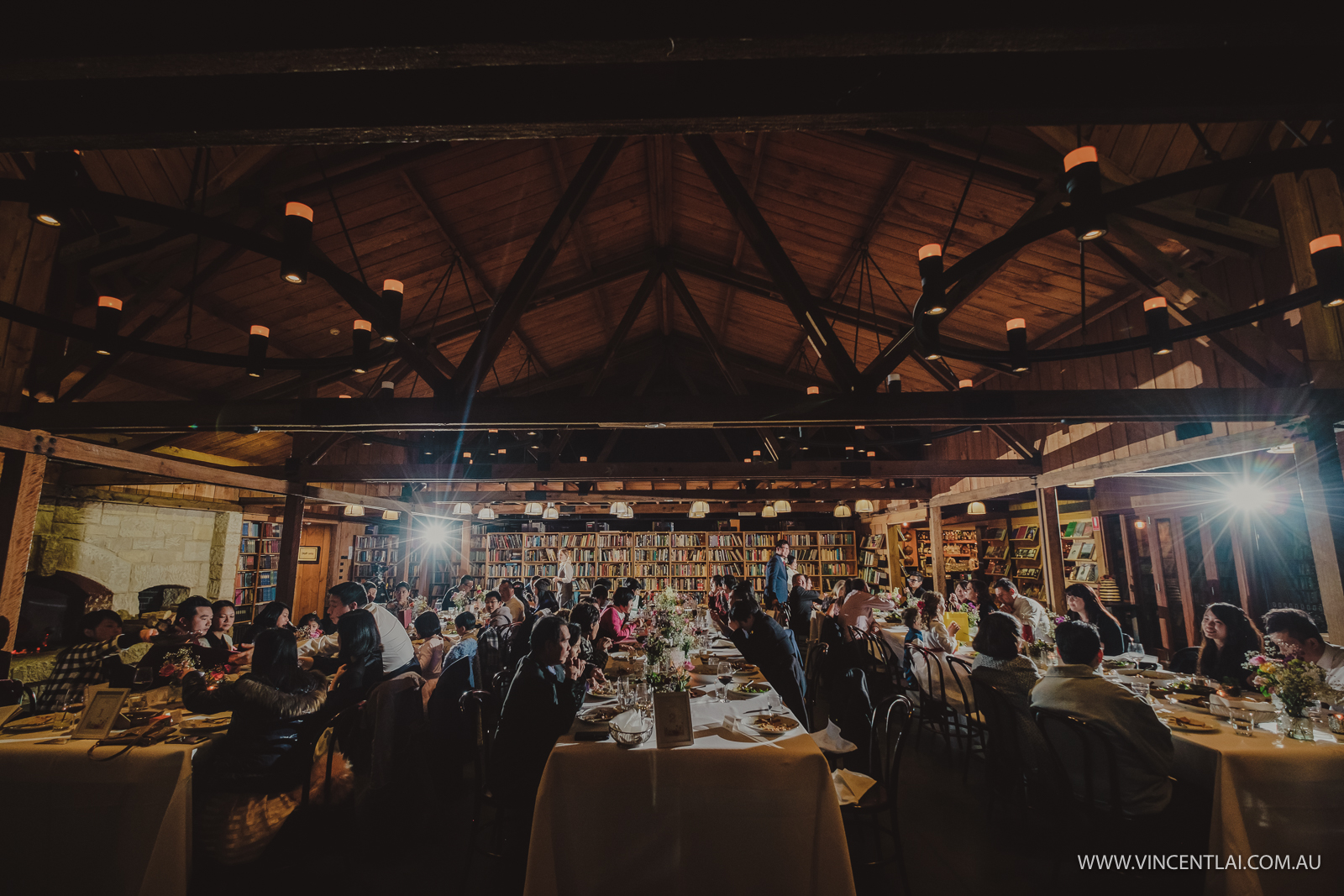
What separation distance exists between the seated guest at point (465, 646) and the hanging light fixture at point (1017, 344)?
13.0 feet

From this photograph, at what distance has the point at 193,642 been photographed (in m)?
4.39

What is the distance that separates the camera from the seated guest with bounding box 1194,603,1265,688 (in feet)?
12.5

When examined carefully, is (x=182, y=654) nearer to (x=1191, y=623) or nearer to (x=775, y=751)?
(x=775, y=751)

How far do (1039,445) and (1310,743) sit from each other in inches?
246

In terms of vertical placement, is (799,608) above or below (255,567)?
below

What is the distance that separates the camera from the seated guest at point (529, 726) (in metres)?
2.72

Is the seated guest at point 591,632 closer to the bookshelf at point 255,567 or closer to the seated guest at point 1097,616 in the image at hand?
the seated guest at point 1097,616

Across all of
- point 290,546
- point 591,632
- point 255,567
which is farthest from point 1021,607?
point 255,567

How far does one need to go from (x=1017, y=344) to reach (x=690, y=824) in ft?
9.91

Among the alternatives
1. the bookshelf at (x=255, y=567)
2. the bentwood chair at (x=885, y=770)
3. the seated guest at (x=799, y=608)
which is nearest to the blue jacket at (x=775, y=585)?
the seated guest at (x=799, y=608)

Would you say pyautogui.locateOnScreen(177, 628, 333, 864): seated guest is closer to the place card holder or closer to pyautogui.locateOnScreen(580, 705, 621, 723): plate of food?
pyautogui.locateOnScreen(580, 705, 621, 723): plate of food

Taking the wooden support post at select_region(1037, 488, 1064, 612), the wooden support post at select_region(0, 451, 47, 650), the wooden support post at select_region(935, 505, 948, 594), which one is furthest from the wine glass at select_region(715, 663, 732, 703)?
the wooden support post at select_region(935, 505, 948, 594)

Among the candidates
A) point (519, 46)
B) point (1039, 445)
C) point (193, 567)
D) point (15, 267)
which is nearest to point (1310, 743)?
point (519, 46)

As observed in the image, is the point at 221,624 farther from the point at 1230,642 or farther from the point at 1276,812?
the point at 1230,642
